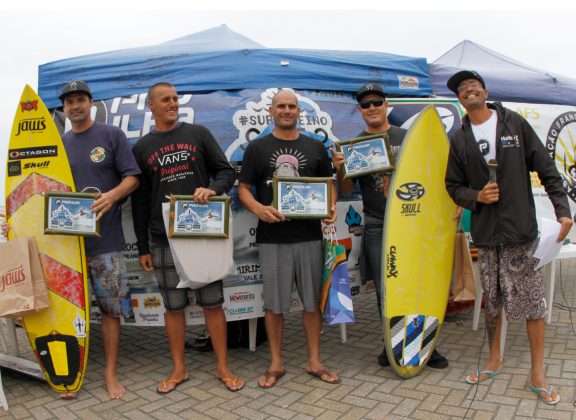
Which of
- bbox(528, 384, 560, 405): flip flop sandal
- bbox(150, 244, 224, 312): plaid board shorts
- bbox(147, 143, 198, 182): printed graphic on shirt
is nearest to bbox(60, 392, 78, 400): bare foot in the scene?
bbox(150, 244, 224, 312): plaid board shorts

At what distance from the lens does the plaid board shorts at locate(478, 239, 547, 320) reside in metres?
2.61

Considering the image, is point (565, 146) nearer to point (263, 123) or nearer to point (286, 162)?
point (263, 123)

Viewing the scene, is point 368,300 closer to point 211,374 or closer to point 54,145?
point 211,374

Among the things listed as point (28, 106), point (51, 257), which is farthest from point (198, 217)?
point (28, 106)

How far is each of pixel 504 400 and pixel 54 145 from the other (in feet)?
11.0

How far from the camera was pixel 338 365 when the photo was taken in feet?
10.9

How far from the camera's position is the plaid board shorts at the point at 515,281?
261 cm

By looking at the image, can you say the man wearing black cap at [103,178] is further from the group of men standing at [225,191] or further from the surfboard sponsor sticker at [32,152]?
the surfboard sponsor sticker at [32,152]

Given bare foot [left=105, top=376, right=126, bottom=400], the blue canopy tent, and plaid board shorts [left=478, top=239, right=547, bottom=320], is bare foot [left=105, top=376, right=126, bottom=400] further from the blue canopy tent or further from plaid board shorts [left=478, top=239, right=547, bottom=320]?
the blue canopy tent

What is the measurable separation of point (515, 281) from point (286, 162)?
1.61 metres

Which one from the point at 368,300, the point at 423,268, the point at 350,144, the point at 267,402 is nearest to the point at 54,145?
the point at 350,144

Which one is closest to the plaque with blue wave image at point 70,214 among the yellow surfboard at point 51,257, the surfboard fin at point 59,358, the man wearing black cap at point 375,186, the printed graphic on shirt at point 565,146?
the yellow surfboard at point 51,257

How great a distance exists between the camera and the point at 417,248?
3.19 m

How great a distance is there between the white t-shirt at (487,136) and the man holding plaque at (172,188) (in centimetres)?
163
